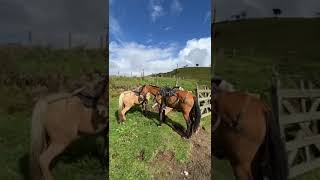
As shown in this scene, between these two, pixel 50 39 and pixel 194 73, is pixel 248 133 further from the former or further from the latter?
pixel 50 39

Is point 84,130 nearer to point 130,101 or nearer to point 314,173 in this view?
point 130,101

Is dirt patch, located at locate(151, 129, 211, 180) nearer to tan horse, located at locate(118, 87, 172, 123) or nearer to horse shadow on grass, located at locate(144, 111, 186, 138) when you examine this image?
horse shadow on grass, located at locate(144, 111, 186, 138)

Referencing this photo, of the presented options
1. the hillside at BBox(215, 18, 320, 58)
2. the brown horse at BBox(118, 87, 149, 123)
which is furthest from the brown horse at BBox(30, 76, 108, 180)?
the hillside at BBox(215, 18, 320, 58)

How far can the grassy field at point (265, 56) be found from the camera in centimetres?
366

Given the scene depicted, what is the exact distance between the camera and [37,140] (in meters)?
3.46

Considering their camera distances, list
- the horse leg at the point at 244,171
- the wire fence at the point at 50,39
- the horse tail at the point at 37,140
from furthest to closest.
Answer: the wire fence at the point at 50,39
the horse leg at the point at 244,171
the horse tail at the point at 37,140

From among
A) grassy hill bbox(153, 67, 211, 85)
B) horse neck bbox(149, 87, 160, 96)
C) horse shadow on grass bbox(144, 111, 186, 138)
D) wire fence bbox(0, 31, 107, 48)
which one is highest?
wire fence bbox(0, 31, 107, 48)

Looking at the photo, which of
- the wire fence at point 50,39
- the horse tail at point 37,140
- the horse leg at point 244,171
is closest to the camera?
the horse tail at point 37,140

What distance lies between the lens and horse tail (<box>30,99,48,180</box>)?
3.46 meters

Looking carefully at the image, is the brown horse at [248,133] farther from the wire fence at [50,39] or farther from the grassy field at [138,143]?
the wire fence at [50,39]

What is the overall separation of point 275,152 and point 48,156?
164cm

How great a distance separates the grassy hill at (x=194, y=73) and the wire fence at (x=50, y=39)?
692 mm

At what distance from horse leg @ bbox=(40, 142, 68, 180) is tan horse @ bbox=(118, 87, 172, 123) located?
0.49 meters

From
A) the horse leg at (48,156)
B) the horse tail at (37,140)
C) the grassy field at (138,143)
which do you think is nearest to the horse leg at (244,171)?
the grassy field at (138,143)
